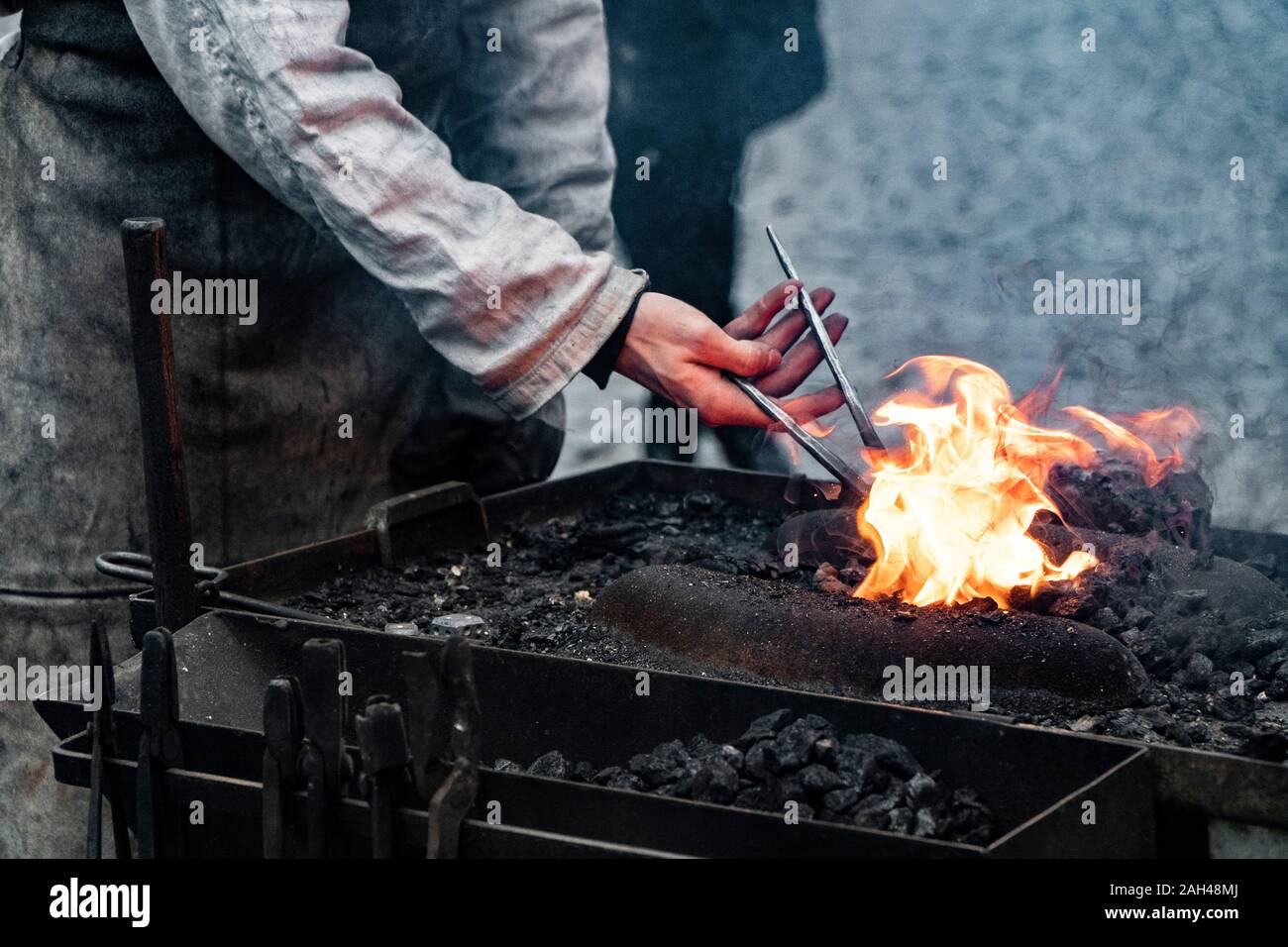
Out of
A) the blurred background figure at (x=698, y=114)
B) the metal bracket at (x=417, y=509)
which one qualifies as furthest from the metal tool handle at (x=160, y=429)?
the blurred background figure at (x=698, y=114)

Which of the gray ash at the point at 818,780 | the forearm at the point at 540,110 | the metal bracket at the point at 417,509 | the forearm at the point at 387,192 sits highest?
the forearm at the point at 540,110

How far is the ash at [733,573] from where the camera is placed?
72.9 inches

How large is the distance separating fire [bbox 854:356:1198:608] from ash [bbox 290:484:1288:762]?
8 cm

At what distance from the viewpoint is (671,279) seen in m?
4.29

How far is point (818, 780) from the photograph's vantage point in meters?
1.57

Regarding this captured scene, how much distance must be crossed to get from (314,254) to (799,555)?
46.0 inches

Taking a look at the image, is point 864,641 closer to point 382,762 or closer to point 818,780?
point 818,780

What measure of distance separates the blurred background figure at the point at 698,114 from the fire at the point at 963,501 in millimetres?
1574

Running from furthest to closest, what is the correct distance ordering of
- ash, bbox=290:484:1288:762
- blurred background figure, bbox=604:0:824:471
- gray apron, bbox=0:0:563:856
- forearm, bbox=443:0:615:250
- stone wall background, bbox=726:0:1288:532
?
blurred background figure, bbox=604:0:824:471 → stone wall background, bbox=726:0:1288:532 → forearm, bbox=443:0:615:250 → gray apron, bbox=0:0:563:856 → ash, bbox=290:484:1288:762

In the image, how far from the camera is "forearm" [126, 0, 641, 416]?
2.15 m

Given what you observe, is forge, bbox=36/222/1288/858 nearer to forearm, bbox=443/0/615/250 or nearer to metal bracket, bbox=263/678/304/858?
metal bracket, bbox=263/678/304/858

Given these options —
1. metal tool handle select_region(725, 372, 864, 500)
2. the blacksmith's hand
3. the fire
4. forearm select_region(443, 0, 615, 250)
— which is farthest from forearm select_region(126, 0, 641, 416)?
forearm select_region(443, 0, 615, 250)

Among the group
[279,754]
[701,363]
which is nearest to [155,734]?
[279,754]

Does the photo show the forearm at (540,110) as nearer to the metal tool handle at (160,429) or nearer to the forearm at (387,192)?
the forearm at (387,192)
